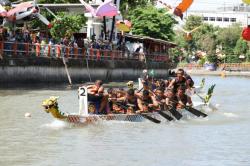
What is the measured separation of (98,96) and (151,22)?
1942 inches

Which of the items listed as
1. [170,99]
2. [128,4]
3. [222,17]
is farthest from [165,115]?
[222,17]

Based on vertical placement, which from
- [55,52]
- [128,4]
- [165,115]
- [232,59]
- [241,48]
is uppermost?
[128,4]

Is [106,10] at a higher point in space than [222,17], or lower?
lower

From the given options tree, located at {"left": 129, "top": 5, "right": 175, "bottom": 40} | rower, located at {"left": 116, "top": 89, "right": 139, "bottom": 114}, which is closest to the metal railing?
rower, located at {"left": 116, "top": 89, "right": 139, "bottom": 114}

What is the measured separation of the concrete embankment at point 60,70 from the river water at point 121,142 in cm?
855

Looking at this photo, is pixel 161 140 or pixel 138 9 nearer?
pixel 161 140

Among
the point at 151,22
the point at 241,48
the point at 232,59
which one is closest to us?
the point at 151,22

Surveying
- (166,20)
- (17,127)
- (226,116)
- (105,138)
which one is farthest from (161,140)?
(166,20)

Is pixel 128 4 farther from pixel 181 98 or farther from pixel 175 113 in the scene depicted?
pixel 175 113

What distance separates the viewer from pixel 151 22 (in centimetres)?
6900

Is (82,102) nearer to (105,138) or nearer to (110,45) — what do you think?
(105,138)

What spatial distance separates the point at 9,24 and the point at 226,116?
619 inches

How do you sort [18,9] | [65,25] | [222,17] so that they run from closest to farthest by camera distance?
[18,9] → [65,25] → [222,17]

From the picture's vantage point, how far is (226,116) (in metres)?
26.1
